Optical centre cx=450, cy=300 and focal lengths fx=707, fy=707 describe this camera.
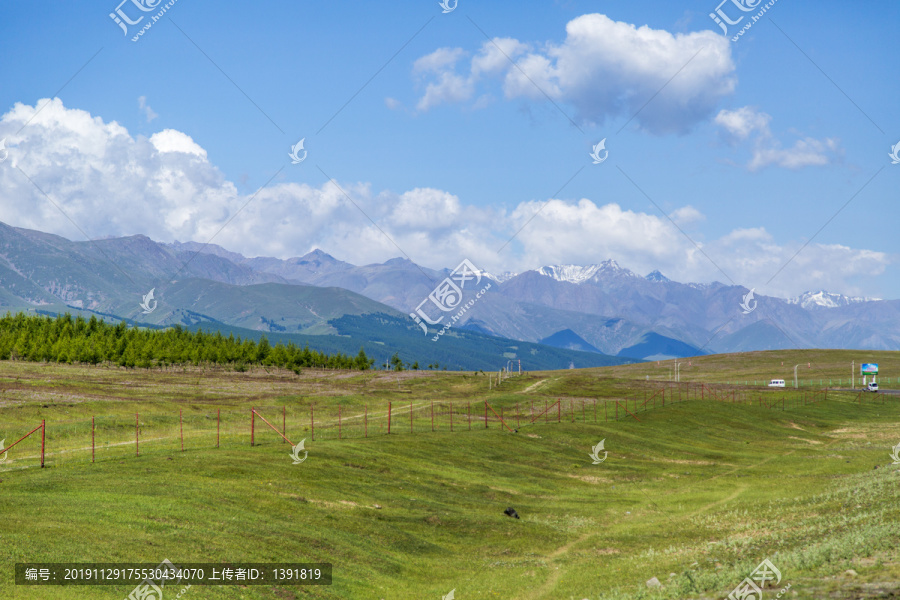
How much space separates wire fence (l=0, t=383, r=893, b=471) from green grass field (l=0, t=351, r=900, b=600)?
538 mm

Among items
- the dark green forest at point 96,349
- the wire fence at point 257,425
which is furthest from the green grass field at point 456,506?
the dark green forest at point 96,349

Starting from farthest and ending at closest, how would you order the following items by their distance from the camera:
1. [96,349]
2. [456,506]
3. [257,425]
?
[96,349], [257,425], [456,506]

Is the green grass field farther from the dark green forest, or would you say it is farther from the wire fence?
the dark green forest

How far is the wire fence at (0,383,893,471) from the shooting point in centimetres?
4922

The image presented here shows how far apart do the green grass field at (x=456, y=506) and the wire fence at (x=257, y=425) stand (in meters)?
0.54

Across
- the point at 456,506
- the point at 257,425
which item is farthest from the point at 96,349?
the point at 456,506

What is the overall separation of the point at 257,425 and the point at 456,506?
33.3m

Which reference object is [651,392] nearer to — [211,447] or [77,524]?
[211,447]

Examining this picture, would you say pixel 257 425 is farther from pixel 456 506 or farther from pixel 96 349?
pixel 96 349

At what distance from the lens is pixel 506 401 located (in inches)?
4001

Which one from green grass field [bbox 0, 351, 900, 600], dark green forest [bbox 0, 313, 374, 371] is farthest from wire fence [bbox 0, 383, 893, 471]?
dark green forest [bbox 0, 313, 374, 371]

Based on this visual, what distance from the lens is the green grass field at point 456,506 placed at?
23984mm

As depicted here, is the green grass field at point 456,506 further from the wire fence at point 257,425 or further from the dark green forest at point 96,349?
the dark green forest at point 96,349

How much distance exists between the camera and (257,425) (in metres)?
69.2
